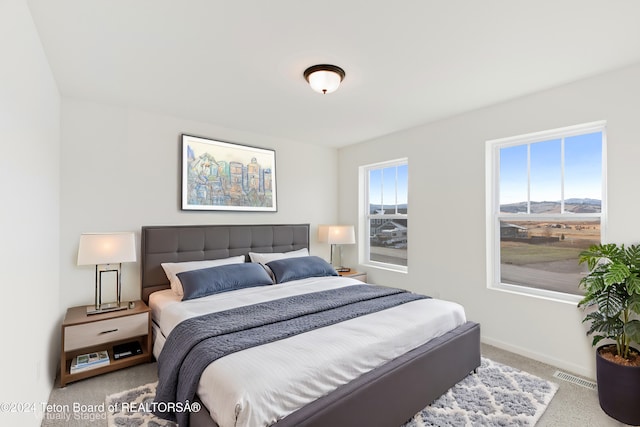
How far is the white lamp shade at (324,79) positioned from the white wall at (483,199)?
179 centimetres

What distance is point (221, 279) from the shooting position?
9.72ft

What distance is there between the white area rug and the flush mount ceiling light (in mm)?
2426

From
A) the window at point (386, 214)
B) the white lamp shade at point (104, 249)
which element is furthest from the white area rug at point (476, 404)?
the window at point (386, 214)

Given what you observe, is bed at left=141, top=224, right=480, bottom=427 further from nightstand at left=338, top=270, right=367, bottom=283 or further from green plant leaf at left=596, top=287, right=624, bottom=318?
green plant leaf at left=596, top=287, right=624, bottom=318

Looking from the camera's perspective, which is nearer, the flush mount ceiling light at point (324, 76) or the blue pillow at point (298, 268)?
the flush mount ceiling light at point (324, 76)

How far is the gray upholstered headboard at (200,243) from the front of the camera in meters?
3.19

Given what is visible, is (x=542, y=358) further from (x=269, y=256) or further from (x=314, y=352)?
(x=269, y=256)

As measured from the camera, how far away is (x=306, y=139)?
175 inches

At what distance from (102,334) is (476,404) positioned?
2.94m

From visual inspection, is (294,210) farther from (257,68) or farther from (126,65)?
(126,65)

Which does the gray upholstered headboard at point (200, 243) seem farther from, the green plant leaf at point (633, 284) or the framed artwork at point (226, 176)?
the green plant leaf at point (633, 284)

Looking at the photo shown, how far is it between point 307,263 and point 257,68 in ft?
7.12

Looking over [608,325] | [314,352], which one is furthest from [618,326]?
[314,352]

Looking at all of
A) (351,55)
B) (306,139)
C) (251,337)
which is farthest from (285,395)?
(306,139)
